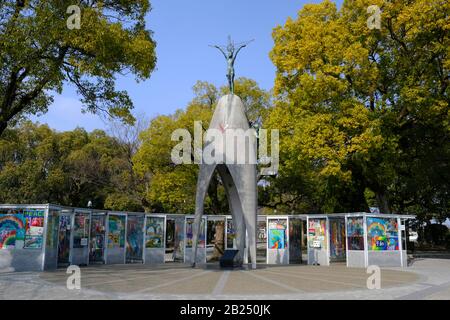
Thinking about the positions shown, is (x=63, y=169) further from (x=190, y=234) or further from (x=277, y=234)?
(x=277, y=234)

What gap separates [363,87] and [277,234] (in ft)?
29.4

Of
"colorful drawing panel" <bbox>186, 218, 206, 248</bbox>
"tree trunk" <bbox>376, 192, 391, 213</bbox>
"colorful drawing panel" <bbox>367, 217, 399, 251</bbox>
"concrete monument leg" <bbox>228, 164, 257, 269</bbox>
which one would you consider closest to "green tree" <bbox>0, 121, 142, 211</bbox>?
"colorful drawing panel" <bbox>186, 218, 206, 248</bbox>

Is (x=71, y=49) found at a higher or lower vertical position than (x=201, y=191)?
higher

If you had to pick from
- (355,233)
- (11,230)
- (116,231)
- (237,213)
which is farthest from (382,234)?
(11,230)

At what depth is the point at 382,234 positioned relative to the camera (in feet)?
63.7

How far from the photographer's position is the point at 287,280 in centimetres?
1311

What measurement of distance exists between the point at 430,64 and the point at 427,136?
4.51 meters

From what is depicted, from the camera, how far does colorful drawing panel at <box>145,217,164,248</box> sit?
838 inches

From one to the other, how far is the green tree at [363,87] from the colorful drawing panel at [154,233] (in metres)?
7.85

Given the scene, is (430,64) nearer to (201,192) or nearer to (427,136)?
(427,136)

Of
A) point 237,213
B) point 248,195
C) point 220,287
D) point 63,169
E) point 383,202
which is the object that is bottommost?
point 220,287

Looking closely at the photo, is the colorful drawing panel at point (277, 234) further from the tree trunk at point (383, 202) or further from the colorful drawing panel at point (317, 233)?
the tree trunk at point (383, 202)

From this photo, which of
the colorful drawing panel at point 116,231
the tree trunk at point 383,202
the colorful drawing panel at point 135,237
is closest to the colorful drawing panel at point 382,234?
the tree trunk at point 383,202

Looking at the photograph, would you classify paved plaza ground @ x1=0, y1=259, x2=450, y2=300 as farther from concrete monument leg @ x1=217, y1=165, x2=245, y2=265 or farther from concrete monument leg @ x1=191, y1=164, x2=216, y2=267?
concrete monument leg @ x1=217, y1=165, x2=245, y2=265
